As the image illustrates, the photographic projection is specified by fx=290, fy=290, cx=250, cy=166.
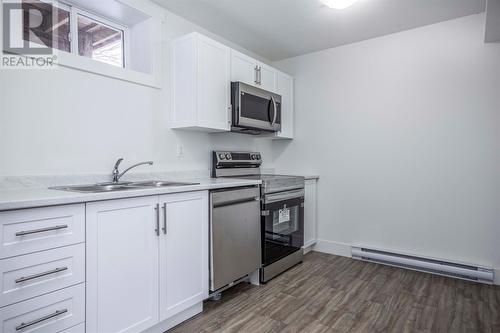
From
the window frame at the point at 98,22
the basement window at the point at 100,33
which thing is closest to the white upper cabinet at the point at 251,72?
the basement window at the point at 100,33

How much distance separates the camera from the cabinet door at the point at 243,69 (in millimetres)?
2746

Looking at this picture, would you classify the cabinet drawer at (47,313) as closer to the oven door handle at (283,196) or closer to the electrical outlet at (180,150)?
the electrical outlet at (180,150)

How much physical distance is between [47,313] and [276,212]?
1.86m

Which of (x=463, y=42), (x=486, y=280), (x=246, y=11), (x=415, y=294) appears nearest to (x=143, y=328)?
(x=415, y=294)

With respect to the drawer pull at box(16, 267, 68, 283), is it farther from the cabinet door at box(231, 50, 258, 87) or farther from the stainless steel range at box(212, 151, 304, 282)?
the cabinet door at box(231, 50, 258, 87)

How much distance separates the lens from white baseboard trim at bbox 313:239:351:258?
10.9 ft

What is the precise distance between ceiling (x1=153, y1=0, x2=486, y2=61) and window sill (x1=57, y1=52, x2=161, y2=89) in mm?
657

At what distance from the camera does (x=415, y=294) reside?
2.36 meters

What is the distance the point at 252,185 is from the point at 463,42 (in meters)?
2.35

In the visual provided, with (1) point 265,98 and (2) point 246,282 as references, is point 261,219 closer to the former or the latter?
(2) point 246,282

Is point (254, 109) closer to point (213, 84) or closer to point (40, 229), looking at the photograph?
point (213, 84)

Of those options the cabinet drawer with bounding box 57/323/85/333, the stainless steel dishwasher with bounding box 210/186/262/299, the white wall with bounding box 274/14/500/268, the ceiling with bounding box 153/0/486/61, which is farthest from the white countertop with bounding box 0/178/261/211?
the white wall with bounding box 274/14/500/268

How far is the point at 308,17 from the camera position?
265 centimetres

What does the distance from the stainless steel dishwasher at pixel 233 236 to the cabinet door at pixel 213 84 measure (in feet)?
2.19
